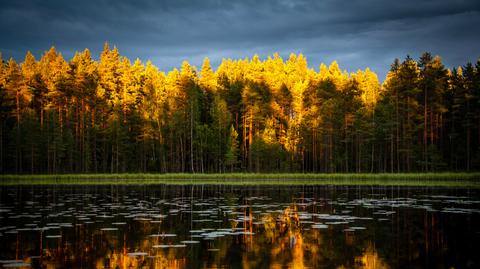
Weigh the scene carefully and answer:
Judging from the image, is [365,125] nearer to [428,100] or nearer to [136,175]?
[428,100]

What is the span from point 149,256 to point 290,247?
14.2 feet

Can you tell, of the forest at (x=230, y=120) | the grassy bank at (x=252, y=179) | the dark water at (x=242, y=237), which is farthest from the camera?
the forest at (x=230, y=120)

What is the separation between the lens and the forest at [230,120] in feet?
234

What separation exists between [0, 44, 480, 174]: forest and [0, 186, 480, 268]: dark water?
153ft

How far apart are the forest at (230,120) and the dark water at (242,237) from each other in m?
46.7

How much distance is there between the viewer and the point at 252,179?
6900 centimetres

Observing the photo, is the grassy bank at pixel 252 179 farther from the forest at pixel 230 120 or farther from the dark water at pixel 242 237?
the dark water at pixel 242 237

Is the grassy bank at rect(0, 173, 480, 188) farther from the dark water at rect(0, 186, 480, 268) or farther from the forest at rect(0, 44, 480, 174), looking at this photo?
the dark water at rect(0, 186, 480, 268)

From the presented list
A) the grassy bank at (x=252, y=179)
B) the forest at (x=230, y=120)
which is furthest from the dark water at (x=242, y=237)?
the forest at (x=230, y=120)

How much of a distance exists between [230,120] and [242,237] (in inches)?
2592

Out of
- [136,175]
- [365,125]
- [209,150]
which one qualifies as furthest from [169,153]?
[365,125]

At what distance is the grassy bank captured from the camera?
59.7 meters

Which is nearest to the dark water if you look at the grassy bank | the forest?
the grassy bank

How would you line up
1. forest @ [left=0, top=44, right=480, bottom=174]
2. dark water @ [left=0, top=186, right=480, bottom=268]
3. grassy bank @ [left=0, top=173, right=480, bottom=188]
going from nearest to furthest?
dark water @ [left=0, top=186, right=480, bottom=268] → grassy bank @ [left=0, top=173, right=480, bottom=188] → forest @ [left=0, top=44, right=480, bottom=174]
